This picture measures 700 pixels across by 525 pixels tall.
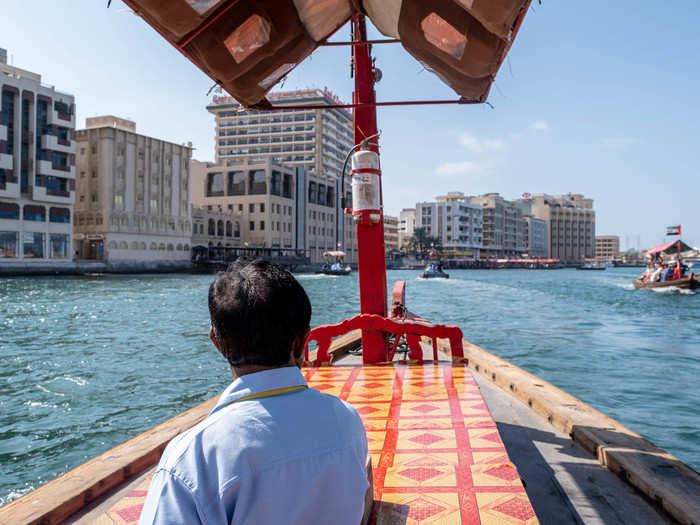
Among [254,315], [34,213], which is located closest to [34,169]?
[34,213]

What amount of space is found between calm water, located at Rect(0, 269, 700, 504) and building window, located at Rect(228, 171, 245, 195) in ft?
205

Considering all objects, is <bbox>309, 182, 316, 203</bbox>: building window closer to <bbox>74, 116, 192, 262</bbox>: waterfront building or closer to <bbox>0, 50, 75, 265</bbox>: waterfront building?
<bbox>74, 116, 192, 262</bbox>: waterfront building

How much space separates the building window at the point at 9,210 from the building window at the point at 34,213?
89 centimetres

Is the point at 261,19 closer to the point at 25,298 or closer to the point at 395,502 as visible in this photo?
the point at 395,502

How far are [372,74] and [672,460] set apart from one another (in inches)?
169

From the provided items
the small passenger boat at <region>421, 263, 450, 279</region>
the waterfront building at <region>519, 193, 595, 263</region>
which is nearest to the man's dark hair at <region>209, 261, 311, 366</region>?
the small passenger boat at <region>421, 263, 450, 279</region>

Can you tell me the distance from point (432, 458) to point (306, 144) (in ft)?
334

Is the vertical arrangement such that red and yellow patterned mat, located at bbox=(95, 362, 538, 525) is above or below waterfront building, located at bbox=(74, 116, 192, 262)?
below

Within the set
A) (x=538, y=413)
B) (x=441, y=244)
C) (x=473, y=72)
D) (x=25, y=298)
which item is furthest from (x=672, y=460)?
(x=441, y=244)

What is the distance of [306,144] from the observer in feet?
332

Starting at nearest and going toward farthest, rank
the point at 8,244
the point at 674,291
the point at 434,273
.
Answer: the point at 674,291, the point at 8,244, the point at 434,273

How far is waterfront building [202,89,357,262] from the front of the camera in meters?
96.2

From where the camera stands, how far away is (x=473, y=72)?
12.0 feet

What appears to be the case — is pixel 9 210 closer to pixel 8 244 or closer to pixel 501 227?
pixel 8 244
